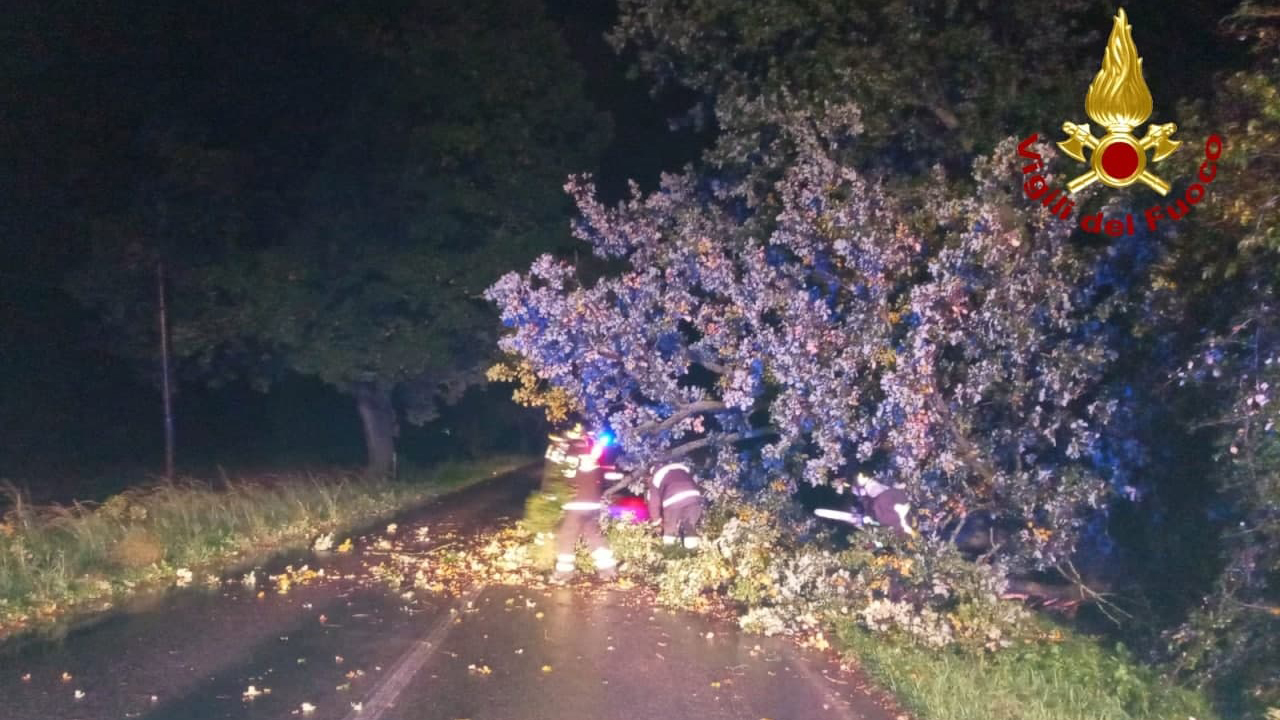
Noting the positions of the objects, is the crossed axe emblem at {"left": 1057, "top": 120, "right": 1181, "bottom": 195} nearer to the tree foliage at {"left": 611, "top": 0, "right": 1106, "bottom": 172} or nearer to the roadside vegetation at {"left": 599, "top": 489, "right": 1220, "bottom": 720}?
the tree foliage at {"left": 611, "top": 0, "right": 1106, "bottom": 172}

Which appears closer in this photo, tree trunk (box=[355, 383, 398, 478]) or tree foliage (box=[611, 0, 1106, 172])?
tree foliage (box=[611, 0, 1106, 172])

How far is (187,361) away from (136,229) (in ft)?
13.0

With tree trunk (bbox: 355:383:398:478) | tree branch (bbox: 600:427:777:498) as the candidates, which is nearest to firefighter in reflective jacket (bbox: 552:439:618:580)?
tree branch (bbox: 600:427:777:498)

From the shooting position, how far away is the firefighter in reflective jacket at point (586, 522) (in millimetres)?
12750

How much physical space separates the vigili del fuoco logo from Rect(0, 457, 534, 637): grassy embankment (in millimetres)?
9213

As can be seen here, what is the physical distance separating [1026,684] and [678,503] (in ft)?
16.6

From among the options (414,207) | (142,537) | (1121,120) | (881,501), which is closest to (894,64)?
(1121,120)

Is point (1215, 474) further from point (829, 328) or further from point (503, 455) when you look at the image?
point (503, 455)

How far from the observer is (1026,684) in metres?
8.59

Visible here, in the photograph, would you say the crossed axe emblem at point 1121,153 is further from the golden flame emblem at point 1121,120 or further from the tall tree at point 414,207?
the tall tree at point 414,207

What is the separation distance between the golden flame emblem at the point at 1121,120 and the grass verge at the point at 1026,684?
368 centimetres

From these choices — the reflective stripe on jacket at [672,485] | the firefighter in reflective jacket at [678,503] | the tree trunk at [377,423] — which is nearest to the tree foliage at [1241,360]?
the firefighter in reflective jacket at [678,503]

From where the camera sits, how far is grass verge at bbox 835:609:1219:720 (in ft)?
26.2

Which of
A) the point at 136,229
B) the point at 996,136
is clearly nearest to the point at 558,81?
the point at 136,229
